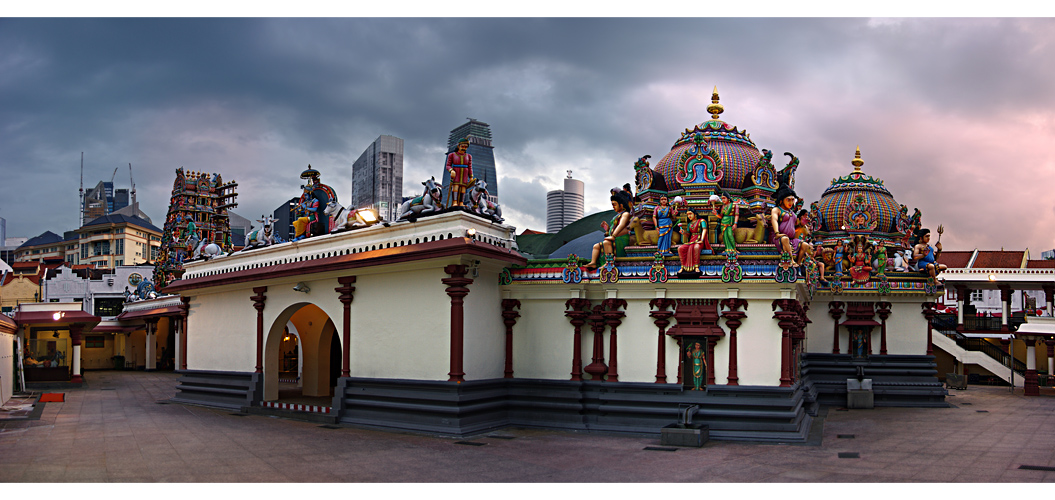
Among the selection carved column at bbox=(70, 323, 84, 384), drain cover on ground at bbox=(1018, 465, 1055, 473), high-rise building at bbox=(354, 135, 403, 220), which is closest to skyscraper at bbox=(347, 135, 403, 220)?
high-rise building at bbox=(354, 135, 403, 220)

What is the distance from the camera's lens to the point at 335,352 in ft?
82.1

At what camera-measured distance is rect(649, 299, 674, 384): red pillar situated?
1723cm

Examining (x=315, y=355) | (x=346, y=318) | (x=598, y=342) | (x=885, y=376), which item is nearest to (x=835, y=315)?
(x=885, y=376)

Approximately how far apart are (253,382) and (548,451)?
1117 cm

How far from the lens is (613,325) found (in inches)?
701

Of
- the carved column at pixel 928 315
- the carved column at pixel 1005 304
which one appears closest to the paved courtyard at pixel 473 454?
the carved column at pixel 928 315

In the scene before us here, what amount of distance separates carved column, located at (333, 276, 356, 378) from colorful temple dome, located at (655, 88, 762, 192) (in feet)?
32.4

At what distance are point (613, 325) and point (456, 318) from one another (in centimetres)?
394

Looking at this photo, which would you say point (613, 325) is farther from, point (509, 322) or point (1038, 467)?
point (1038, 467)

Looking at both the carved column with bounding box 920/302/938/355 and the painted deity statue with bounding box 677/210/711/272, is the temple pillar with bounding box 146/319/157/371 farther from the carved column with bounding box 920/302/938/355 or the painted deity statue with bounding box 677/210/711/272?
the carved column with bounding box 920/302/938/355

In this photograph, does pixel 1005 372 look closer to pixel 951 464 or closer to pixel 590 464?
pixel 951 464

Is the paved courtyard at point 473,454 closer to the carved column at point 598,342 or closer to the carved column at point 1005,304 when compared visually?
the carved column at point 598,342

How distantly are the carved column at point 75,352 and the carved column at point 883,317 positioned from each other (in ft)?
113

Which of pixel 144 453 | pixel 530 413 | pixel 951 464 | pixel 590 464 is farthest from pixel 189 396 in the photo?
→ pixel 951 464
